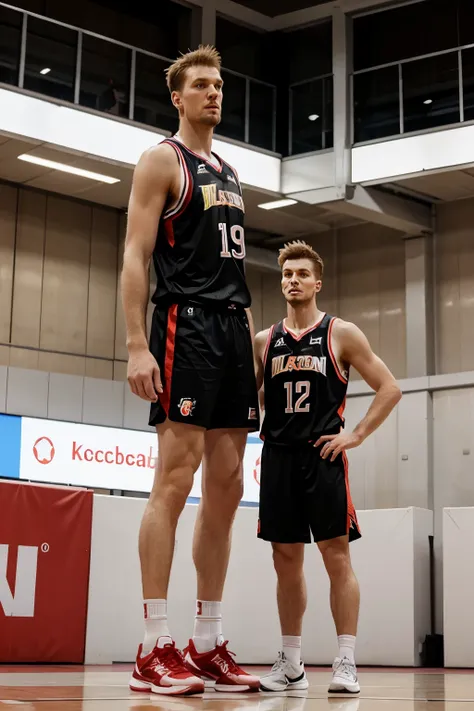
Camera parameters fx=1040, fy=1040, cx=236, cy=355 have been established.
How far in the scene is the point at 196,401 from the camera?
3.98 metres

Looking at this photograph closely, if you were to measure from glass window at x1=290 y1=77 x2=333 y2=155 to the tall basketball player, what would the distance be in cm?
1093

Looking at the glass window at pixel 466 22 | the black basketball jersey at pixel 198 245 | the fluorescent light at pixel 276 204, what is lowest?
the black basketball jersey at pixel 198 245

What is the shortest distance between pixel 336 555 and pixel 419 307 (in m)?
11.8

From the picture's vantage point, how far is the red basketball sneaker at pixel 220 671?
13.1 ft

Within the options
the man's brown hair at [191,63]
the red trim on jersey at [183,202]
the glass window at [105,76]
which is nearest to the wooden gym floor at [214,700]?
the red trim on jersey at [183,202]

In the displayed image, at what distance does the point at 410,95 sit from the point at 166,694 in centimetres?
1226

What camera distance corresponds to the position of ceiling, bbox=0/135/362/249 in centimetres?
1393

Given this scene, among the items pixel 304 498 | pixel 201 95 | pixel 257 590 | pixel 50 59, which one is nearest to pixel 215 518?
pixel 304 498

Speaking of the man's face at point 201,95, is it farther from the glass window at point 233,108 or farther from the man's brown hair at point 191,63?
the glass window at point 233,108

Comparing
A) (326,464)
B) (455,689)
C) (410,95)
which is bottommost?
(455,689)

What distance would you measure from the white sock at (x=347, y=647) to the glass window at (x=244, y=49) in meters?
12.7

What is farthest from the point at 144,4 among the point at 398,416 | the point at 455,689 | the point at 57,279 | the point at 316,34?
the point at 455,689

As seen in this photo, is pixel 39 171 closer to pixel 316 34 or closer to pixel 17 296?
pixel 17 296

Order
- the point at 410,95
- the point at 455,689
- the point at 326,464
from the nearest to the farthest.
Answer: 1. the point at 455,689
2. the point at 326,464
3. the point at 410,95
